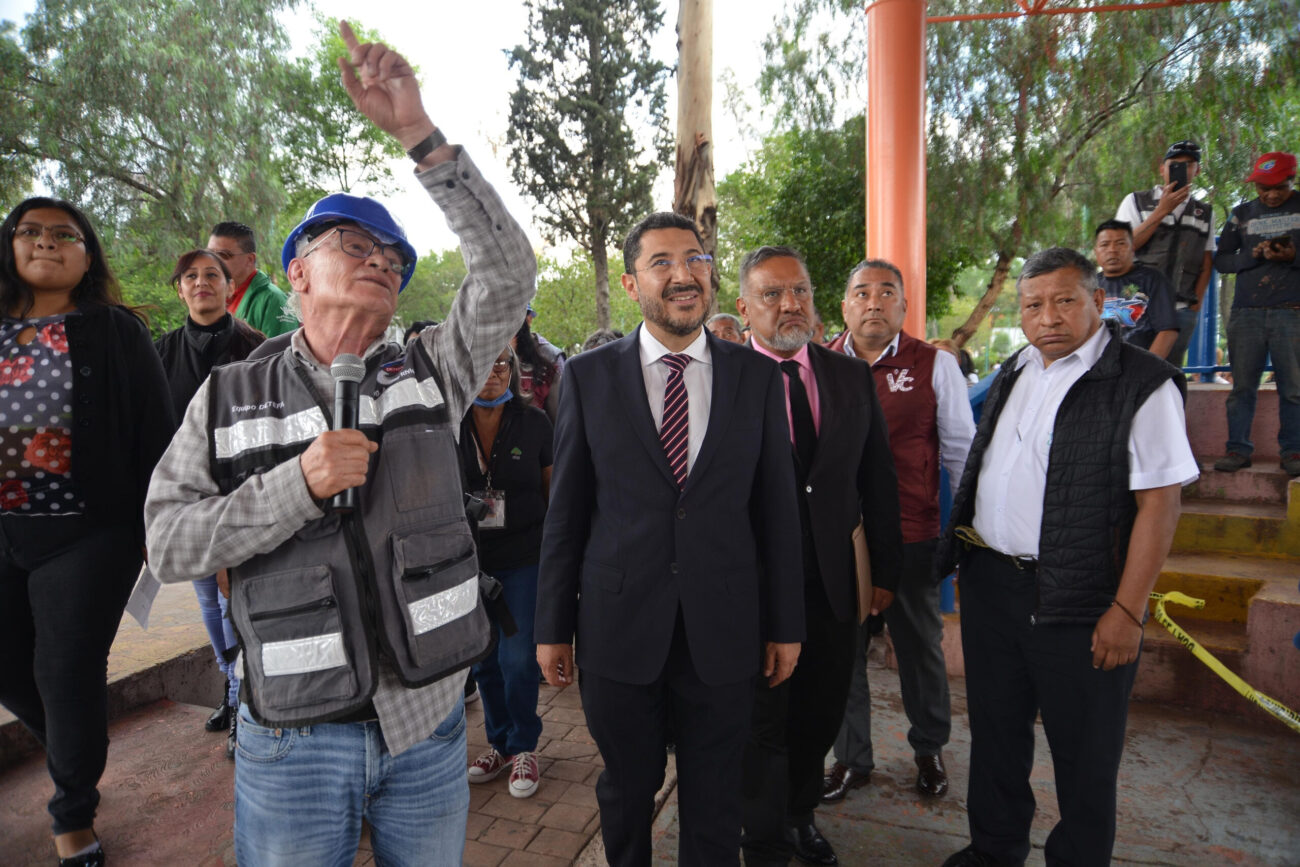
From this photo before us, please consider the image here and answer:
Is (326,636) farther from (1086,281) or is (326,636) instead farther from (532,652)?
(1086,281)

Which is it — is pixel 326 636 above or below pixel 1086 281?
below

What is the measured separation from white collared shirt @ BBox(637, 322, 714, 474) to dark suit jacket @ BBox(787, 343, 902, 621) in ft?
2.12

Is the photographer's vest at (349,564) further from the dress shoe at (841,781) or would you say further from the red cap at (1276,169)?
the red cap at (1276,169)

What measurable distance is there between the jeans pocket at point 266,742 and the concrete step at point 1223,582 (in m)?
4.81

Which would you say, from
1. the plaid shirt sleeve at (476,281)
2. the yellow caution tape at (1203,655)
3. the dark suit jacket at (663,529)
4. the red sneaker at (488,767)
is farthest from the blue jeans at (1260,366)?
the plaid shirt sleeve at (476,281)

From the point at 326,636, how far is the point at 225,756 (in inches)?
115

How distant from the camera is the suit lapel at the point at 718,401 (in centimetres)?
234

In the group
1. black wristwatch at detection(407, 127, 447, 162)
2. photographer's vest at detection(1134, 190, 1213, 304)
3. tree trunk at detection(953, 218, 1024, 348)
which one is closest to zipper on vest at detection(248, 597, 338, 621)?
black wristwatch at detection(407, 127, 447, 162)

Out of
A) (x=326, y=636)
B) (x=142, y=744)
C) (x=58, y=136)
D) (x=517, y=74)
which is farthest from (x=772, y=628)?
(x=517, y=74)

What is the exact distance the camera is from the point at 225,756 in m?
3.76

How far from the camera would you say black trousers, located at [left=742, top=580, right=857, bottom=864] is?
2783 mm

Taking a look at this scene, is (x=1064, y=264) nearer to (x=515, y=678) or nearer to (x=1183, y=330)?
(x=515, y=678)

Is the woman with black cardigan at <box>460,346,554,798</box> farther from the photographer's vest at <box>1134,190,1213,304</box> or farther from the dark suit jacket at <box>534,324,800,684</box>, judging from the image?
the photographer's vest at <box>1134,190,1213,304</box>

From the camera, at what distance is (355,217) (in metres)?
1.73
